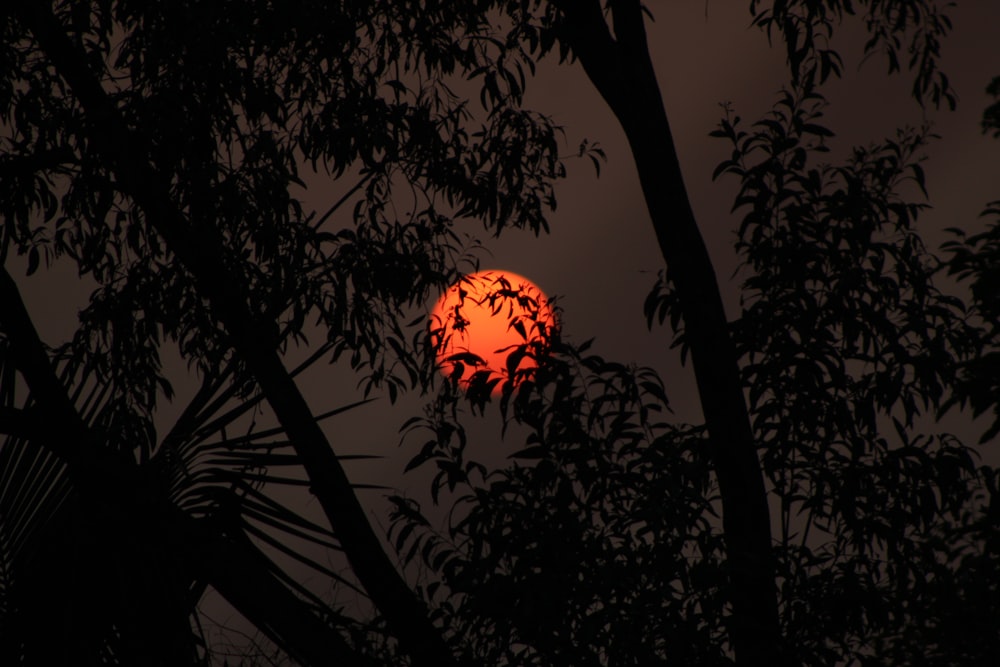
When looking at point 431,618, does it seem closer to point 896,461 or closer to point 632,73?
point 896,461

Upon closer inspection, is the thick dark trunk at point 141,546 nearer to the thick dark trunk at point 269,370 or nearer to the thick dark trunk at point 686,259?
the thick dark trunk at point 269,370

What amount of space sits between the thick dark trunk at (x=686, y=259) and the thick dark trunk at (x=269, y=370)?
1.35m

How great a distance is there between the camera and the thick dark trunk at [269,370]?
14.1ft

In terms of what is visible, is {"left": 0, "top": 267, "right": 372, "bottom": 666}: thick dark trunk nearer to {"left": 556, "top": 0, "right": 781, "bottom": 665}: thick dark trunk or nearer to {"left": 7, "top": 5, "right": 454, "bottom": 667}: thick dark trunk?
{"left": 7, "top": 5, "right": 454, "bottom": 667}: thick dark trunk

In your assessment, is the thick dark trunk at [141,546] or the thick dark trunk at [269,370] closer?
the thick dark trunk at [141,546]

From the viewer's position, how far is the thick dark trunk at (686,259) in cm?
425

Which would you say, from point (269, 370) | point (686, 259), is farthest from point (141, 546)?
point (686, 259)

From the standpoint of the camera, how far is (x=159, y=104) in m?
5.20

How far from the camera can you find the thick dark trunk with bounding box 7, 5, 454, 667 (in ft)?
14.1

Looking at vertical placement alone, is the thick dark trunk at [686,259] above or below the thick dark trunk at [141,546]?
above

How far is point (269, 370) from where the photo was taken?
4332 mm

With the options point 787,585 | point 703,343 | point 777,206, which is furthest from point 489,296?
point 787,585

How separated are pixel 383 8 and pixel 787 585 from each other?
3.81 m

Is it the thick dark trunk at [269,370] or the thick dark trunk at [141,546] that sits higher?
the thick dark trunk at [269,370]
